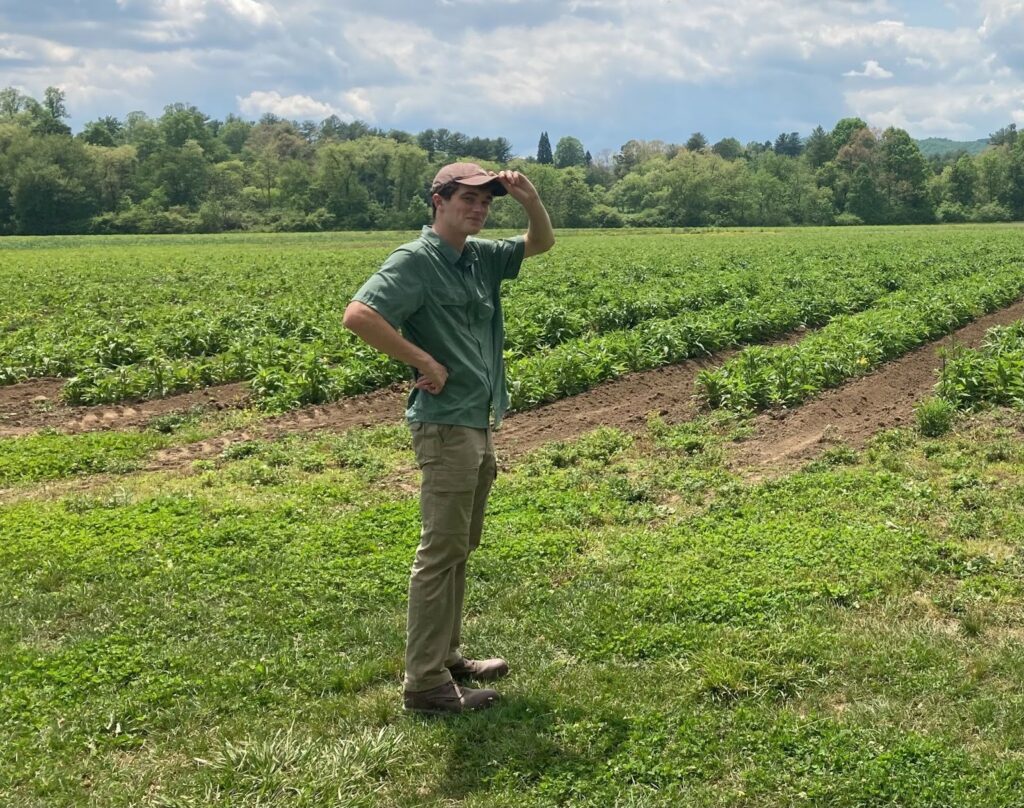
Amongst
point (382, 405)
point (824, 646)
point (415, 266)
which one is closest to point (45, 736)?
point (415, 266)

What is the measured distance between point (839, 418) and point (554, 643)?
593cm

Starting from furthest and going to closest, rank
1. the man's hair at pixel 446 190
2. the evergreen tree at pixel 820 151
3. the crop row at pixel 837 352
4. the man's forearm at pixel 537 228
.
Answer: the evergreen tree at pixel 820 151
the crop row at pixel 837 352
the man's forearm at pixel 537 228
the man's hair at pixel 446 190

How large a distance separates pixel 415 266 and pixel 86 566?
3.63 m

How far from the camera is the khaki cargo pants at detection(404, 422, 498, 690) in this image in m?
3.88

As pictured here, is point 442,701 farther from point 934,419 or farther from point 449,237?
point 934,419

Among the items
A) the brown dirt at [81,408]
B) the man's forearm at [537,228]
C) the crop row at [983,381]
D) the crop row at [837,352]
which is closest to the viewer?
the man's forearm at [537,228]

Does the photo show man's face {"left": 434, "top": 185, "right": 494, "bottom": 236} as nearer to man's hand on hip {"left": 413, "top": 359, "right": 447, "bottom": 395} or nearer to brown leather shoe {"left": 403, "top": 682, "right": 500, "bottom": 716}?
man's hand on hip {"left": 413, "top": 359, "right": 447, "bottom": 395}

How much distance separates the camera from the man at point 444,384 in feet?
12.5

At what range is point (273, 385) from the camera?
460 inches

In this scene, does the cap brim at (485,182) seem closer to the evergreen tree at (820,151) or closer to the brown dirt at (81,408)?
the brown dirt at (81,408)

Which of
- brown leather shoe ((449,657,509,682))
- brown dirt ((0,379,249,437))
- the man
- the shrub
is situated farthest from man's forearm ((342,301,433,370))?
brown dirt ((0,379,249,437))

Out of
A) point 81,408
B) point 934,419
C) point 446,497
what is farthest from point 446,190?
point 81,408

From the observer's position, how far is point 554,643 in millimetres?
4758

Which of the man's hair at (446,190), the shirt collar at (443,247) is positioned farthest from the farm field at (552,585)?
the man's hair at (446,190)
